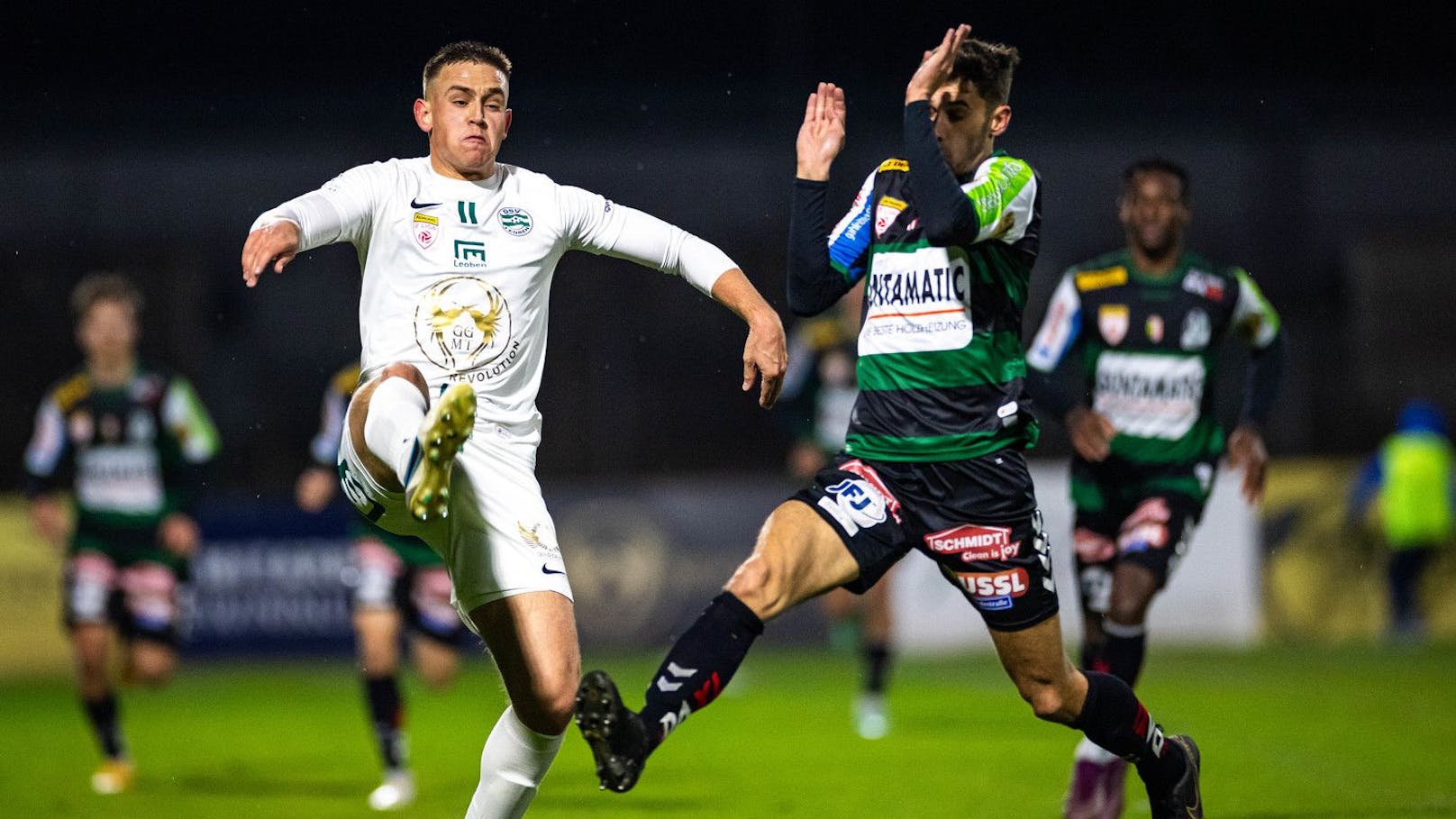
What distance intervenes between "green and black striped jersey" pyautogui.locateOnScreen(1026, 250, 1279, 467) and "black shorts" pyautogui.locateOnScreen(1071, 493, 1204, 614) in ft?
0.62

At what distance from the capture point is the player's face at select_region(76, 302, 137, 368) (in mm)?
9430

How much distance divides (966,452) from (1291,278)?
46.6ft

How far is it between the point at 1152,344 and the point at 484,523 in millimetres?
3192

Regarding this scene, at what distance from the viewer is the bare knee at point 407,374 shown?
502cm

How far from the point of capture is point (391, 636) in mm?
8516

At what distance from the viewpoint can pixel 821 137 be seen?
5.16 metres

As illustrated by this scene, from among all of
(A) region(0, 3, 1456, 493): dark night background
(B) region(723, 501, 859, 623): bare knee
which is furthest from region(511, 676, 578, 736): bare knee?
(A) region(0, 3, 1456, 493): dark night background

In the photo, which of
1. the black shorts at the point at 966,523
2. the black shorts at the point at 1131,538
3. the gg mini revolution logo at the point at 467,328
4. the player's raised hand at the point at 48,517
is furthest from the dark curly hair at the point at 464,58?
the player's raised hand at the point at 48,517

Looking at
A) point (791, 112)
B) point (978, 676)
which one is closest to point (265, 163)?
point (791, 112)

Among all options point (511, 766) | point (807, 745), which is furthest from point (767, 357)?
point (807, 745)

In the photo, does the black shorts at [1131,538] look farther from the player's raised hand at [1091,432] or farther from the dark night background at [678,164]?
the dark night background at [678,164]

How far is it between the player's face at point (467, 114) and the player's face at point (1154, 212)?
289 centimetres

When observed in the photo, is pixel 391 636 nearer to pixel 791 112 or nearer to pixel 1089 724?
pixel 1089 724

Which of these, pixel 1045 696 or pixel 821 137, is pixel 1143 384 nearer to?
pixel 1045 696
